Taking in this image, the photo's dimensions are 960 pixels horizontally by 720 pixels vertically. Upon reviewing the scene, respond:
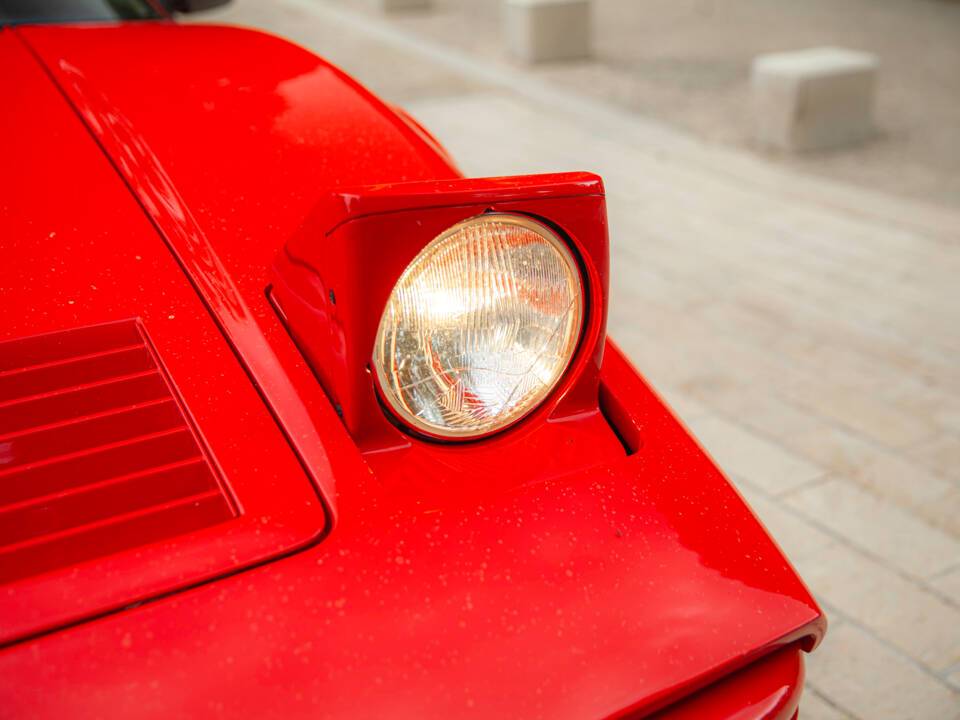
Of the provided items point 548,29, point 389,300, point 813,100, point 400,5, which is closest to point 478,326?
point 389,300

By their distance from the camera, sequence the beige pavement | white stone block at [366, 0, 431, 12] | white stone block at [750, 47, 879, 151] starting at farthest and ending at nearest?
white stone block at [366, 0, 431, 12] < white stone block at [750, 47, 879, 151] < the beige pavement

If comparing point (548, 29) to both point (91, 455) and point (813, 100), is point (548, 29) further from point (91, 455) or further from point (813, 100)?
point (91, 455)

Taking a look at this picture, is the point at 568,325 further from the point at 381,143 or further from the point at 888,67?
the point at 888,67

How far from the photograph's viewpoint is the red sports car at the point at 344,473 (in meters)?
0.76

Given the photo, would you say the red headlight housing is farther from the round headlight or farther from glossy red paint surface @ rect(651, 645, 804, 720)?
glossy red paint surface @ rect(651, 645, 804, 720)

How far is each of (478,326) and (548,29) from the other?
7492 mm

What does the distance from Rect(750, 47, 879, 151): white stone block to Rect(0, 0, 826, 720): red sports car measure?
4.95m

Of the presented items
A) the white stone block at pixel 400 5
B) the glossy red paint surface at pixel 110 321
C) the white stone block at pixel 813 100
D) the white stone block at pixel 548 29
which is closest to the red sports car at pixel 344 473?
the glossy red paint surface at pixel 110 321

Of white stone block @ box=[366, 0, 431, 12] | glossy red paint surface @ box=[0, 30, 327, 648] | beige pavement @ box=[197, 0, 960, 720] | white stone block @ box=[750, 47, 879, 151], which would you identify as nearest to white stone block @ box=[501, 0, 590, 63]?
beige pavement @ box=[197, 0, 960, 720]

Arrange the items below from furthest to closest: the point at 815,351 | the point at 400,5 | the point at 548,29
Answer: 1. the point at 400,5
2. the point at 548,29
3. the point at 815,351

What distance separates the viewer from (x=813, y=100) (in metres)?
5.53

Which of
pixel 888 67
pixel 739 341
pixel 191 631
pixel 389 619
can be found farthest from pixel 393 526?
pixel 888 67

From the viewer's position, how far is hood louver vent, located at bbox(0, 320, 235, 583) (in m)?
0.81

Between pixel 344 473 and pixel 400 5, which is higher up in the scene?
pixel 344 473
